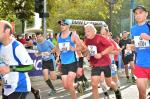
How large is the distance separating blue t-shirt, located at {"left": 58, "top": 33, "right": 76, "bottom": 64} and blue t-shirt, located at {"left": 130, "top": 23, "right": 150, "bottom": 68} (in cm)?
219

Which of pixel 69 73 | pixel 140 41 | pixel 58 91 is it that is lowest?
pixel 58 91

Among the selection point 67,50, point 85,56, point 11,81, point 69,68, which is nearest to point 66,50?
point 67,50

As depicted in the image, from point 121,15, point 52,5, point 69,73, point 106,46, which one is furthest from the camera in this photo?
point 121,15

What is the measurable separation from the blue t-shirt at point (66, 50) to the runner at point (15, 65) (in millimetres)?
4346

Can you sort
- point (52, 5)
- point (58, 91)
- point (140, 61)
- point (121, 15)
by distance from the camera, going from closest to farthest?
1. point (140, 61)
2. point (58, 91)
3. point (52, 5)
4. point (121, 15)

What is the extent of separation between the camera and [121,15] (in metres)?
70.8

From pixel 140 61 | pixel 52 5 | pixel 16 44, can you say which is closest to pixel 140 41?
pixel 140 61

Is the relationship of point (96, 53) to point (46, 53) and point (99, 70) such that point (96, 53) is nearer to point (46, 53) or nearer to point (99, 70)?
point (99, 70)

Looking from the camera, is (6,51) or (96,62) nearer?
(6,51)

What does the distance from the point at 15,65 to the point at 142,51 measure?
10.5ft

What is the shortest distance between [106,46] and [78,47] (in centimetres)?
77

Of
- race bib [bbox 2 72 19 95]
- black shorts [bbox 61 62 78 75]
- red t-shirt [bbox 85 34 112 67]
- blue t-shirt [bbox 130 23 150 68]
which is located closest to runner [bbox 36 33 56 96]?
black shorts [bbox 61 62 78 75]

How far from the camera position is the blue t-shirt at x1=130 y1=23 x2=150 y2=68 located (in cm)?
829

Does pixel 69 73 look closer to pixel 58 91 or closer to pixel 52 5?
pixel 58 91
